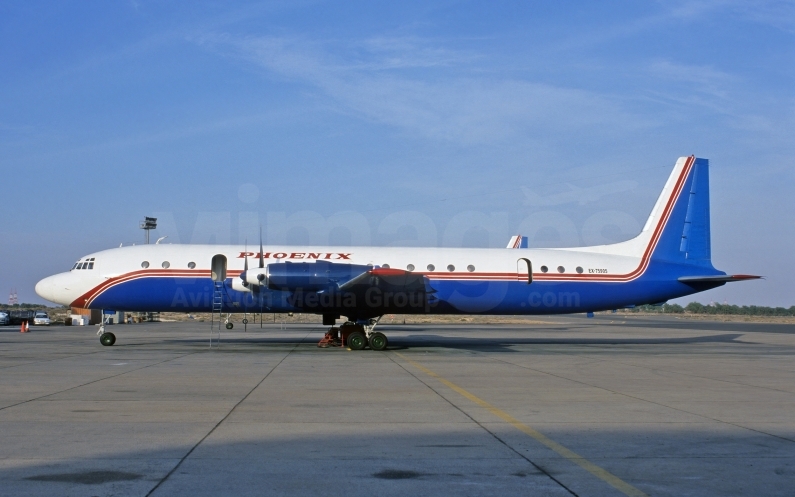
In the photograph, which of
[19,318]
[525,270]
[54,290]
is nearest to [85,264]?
[54,290]

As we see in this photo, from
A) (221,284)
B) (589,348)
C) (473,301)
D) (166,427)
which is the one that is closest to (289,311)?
(221,284)

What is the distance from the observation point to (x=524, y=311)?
27.9 m

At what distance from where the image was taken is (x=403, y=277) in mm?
23719

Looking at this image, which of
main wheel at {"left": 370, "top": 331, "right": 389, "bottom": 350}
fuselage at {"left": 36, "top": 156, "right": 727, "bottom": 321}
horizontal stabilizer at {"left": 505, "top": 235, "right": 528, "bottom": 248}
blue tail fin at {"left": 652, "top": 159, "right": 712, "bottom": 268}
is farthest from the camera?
horizontal stabilizer at {"left": 505, "top": 235, "right": 528, "bottom": 248}

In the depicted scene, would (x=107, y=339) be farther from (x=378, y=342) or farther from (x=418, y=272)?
(x=418, y=272)

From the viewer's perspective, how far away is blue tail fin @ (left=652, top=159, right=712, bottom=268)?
2953 cm

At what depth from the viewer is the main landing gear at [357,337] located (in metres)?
25.0

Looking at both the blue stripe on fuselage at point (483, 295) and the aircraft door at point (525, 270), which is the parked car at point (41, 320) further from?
the aircraft door at point (525, 270)

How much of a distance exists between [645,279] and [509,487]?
953 inches

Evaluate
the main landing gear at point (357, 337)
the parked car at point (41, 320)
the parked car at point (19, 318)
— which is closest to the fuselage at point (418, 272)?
the main landing gear at point (357, 337)

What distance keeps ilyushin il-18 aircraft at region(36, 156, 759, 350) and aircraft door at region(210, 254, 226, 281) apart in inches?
1.4

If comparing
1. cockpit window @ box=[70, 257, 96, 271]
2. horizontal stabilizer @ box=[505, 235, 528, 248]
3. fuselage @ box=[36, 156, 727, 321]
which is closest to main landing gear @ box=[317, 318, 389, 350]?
fuselage @ box=[36, 156, 727, 321]

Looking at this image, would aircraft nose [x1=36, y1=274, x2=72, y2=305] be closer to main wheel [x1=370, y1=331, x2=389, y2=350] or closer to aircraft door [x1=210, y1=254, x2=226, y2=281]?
aircraft door [x1=210, y1=254, x2=226, y2=281]

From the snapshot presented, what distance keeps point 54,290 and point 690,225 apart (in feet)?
83.1
